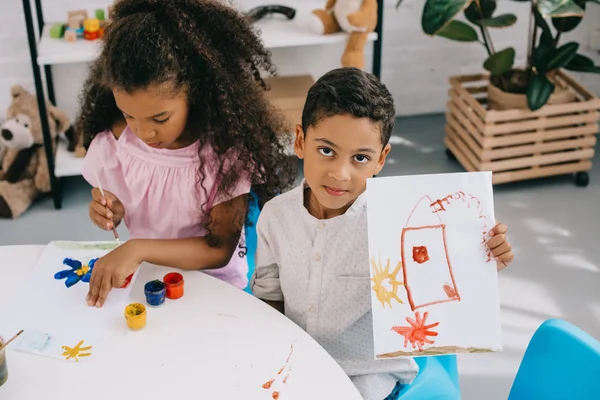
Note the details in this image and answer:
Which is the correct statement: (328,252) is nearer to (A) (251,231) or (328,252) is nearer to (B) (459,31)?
(A) (251,231)

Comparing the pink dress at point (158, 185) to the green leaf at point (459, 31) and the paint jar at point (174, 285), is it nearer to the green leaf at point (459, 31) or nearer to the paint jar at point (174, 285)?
the paint jar at point (174, 285)

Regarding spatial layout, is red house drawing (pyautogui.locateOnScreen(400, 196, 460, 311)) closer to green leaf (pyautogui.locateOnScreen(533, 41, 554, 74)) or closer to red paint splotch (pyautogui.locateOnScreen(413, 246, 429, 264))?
red paint splotch (pyautogui.locateOnScreen(413, 246, 429, 264))

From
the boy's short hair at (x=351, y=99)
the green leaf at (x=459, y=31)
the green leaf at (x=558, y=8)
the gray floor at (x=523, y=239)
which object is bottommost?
the gray floor at (x=523, y=239)

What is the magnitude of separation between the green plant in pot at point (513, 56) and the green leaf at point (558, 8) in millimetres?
35

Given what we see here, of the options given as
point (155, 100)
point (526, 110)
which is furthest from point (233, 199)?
point (526, 110)

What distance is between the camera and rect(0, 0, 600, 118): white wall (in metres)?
2.84

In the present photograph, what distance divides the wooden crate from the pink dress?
4.74 feet

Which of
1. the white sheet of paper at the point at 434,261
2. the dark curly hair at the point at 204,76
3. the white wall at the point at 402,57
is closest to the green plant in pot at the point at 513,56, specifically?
the white wall at the point at 402,57

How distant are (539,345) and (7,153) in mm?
2191

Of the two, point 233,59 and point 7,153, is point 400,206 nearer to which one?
point 233,59

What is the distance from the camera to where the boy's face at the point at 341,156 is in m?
1.14

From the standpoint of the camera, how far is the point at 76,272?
132 cm

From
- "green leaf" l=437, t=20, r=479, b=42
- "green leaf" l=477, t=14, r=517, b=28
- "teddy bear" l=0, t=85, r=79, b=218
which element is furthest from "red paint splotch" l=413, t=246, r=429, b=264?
"teddy bear" l=0, t=85, r=79, b=218

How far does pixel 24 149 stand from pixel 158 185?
1437 millimetres
